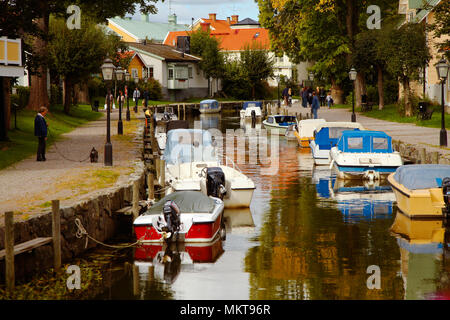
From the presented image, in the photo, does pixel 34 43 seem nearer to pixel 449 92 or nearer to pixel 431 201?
pixel 449 92

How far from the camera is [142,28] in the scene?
424ft

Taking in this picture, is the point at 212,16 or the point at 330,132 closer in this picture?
the point at 330,132

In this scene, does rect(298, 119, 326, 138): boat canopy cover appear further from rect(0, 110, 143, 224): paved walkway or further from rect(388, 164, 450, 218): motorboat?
rect(388, 164, 450, 218): motorboat

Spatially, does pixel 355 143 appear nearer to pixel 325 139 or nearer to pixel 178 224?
pixel 325 139

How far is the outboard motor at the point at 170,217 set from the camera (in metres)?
17.2

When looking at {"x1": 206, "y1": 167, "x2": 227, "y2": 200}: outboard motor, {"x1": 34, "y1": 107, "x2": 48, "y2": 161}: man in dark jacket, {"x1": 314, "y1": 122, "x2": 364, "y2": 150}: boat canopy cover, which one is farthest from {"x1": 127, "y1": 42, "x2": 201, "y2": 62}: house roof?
{"x1": 206, "y1": 167, "x2": 227, "y2": 200}: outboard motor

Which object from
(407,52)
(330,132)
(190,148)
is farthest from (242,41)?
(190,148)

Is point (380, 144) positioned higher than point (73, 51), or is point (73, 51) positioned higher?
point (73, 51)

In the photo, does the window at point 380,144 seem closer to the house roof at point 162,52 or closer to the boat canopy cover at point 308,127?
the boat canopy cover at point 308,127

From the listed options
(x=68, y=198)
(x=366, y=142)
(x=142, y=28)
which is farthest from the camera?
(x=142, y=28)

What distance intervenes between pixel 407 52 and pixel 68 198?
32.5 metres

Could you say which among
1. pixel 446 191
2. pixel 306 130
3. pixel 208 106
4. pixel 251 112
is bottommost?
pixel 446 191

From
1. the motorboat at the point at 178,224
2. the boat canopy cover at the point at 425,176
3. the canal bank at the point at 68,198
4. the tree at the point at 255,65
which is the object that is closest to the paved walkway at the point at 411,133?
the boat canopy cover at the point at 425,176

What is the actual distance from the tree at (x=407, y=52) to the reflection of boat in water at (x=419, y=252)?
2628 centimetres
